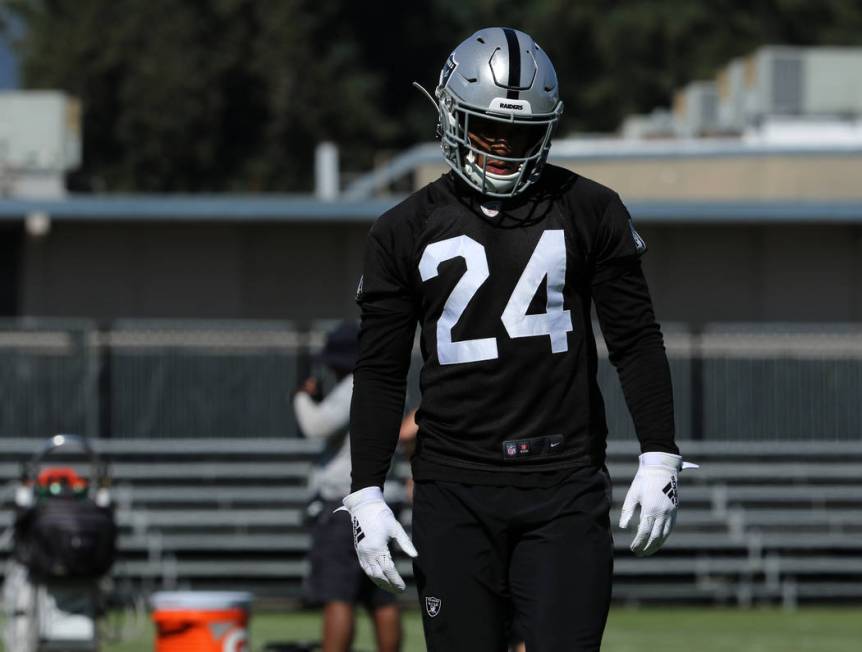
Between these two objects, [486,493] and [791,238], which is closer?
[486,493]

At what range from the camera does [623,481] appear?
1739 centimetres

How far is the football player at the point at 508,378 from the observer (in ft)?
17.3

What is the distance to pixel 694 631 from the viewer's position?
1532cm

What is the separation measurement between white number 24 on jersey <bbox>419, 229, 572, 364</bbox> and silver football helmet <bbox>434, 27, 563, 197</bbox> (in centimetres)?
16

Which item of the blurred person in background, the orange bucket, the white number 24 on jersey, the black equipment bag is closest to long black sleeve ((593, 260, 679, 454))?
the white number 24 on jersey

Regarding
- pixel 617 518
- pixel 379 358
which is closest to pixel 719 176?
pixel 617 518

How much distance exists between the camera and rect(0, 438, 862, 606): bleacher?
1712 centimetres

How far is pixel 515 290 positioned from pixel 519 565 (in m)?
0.70

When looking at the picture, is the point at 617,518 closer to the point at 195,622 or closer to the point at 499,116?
the point at 195,622

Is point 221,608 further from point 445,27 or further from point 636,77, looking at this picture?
point 445,27

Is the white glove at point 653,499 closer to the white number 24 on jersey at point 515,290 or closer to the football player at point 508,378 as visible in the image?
the football player at point 508,378

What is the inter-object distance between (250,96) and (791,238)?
38606 millimetres

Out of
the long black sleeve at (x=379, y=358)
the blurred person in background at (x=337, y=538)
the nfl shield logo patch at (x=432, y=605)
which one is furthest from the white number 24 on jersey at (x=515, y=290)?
the blurred person in background at (x=337, y=538)

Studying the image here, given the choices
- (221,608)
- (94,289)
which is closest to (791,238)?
(94,289)
